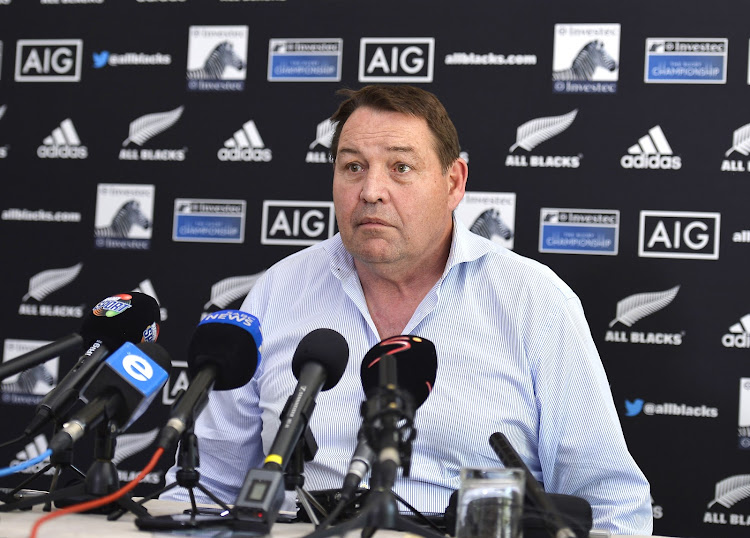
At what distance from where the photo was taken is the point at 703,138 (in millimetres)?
3309

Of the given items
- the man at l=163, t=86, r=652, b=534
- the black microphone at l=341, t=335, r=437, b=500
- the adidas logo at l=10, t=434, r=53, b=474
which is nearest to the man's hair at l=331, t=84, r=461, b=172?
the man at l=163, t=86, r=652, b=534

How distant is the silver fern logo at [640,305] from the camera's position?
3.29 m

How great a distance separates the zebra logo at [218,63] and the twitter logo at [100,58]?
42 centimetres

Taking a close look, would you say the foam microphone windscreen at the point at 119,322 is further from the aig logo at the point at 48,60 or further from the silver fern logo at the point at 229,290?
the aig logo at the point at 48,60

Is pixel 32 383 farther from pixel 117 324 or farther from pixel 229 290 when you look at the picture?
pixel 117 324

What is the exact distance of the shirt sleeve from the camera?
209cm

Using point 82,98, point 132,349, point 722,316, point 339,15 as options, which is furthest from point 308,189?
point 132,349

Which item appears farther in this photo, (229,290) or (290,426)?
(229,290)

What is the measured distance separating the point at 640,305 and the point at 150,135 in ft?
7.30

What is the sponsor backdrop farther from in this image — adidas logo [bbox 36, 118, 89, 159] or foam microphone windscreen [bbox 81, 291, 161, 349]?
foam microphone windscreen [bbox 81, 291, 161, 349]

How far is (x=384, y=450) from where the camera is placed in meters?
1.11

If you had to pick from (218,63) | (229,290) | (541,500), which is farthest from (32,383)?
(541,500)

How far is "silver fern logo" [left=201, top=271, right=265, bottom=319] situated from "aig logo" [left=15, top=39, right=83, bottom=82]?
1.20m

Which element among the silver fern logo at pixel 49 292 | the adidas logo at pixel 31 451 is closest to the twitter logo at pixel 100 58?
the silver fern logo at pixel 49 292
